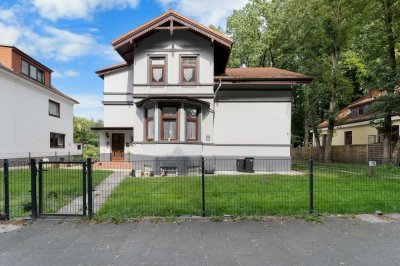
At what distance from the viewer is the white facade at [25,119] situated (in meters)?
17.1

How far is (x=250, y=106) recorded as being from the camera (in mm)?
15820

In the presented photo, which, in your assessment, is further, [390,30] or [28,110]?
[28,110]

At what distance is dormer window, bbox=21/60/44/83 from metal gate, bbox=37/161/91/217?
50.5ft

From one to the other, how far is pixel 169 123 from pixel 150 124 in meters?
1.08

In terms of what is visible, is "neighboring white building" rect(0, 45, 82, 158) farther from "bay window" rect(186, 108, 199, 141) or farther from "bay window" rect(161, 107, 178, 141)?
"bay window" rect(186, 108, 199, 141)

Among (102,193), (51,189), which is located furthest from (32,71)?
(102,193)

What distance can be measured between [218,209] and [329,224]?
231cm

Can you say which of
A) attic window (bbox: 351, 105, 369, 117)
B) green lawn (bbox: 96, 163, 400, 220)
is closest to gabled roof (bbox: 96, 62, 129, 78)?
green lawn (bbox: 96, 163, 400, 220)

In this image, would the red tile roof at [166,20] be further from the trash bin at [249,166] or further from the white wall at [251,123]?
the trash bin at [249,166]

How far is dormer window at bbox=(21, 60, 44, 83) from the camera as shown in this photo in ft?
66.7

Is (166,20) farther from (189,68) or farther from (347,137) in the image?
(347,137)

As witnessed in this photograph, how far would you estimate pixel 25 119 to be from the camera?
755 inches

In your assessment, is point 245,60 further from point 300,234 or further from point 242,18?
point 300,234

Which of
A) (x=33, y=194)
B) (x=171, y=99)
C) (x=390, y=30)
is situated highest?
(x=390, y=30)
